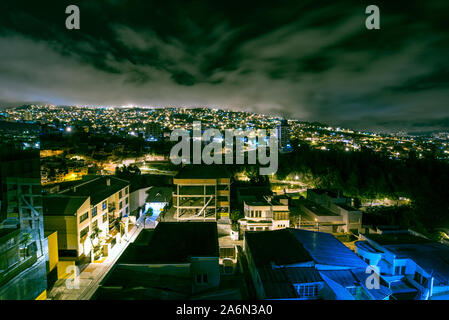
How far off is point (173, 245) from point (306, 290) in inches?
154

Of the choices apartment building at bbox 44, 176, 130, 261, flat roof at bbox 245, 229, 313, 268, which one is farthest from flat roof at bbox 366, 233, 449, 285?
apartment building at bbox 44, 176, 130, 261

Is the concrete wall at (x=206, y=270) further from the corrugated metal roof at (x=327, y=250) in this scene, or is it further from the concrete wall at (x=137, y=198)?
the concrete wall at (x=137, y=198)

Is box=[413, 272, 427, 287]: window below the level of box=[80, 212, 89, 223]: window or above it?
below

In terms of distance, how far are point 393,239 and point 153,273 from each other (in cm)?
962

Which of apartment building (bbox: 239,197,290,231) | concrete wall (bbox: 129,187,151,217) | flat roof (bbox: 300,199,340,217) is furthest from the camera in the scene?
concrete wall (bbox: 129,187,151,217)

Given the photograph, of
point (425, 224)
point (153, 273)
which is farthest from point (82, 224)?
point (425, 224)

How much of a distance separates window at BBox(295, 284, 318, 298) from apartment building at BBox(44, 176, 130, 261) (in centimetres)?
838

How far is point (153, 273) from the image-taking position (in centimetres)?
548

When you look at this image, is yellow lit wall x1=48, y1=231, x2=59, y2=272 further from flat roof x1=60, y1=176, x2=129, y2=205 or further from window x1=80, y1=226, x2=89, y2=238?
flat roof x1=60, y1=176, x2=129, y2=205

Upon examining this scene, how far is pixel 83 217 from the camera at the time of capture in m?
9.41

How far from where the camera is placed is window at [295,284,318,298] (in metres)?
5.89

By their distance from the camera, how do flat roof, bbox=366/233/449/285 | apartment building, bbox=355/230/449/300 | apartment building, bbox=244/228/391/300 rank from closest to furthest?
apartment building, bbox=244/228/391/300, apartment building, bbox=355/230/449/300, flat roof, bbox=366/233/449/285

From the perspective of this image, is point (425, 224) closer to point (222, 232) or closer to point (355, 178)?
point (355, 178)

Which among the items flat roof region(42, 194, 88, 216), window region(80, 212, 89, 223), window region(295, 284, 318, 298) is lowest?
window region(295, 284, 318, 298)
